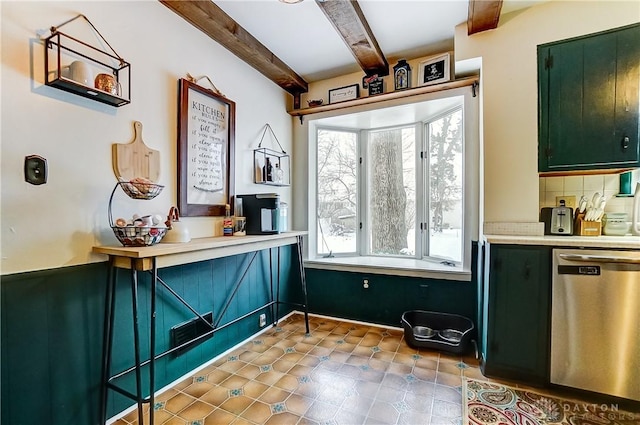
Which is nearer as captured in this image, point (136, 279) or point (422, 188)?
point (136, 279)

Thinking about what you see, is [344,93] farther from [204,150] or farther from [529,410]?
[529,410]

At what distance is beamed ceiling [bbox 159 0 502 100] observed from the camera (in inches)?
76.5

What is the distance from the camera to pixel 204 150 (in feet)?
7.20

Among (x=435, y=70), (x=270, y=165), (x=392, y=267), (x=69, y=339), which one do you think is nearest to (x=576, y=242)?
(x=392, y=267)

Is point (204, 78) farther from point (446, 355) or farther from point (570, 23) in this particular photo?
point (446, 355)

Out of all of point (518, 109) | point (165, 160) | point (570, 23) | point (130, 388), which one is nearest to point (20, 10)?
point (165, 160)

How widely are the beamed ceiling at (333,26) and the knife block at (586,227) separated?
5.29 ft

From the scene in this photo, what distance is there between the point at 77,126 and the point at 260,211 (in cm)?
128

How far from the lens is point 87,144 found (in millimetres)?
1511

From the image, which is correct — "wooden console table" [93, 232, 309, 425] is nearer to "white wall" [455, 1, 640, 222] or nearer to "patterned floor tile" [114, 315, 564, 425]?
"patterned floor tile" [114, 315, 564, 425]

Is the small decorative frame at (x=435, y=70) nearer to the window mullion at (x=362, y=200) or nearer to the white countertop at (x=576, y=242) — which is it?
the window mullion at (x=362, y=200)

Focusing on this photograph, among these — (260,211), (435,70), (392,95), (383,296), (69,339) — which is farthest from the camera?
(383,296)

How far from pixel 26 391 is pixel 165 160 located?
1.34 meters

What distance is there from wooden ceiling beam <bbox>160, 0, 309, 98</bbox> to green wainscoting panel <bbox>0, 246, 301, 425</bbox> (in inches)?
67.8
